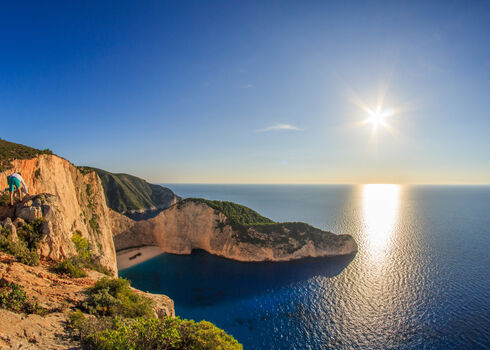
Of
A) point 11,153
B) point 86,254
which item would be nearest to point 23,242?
point 86,254

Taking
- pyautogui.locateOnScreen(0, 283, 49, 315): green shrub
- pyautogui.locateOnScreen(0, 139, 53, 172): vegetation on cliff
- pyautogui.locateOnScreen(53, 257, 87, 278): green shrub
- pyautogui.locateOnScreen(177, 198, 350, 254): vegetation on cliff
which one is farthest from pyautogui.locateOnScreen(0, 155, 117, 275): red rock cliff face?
pyautogui.locateOnScreen(177, 198, 350, 254): vegetation on cliff

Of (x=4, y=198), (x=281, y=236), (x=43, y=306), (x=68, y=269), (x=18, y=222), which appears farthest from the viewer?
→ (x=281, y=236)

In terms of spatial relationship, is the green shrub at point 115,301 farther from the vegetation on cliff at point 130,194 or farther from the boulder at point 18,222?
the vegetation on cliff at point 130,194

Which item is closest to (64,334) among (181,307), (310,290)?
(181,307)

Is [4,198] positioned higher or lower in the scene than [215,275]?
higher

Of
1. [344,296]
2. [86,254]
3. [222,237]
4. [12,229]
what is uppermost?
[12,229]

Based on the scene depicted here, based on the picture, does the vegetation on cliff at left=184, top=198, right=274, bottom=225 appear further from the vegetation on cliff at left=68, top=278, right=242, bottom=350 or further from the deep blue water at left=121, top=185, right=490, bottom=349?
the vegetation on cliff at left=68, top=278, right=242, bottom=350

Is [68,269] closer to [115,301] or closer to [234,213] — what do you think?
[115,301]

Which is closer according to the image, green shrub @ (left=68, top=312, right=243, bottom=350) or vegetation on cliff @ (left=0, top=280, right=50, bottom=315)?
green shrub @ (left=68, top=312, right=243, bottom=350)
